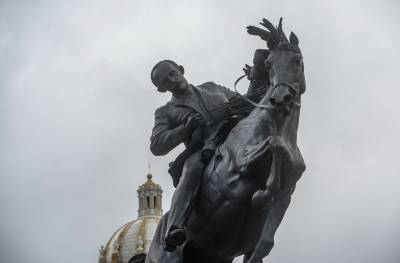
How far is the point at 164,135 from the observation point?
12234mm

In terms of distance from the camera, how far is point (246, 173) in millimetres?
10984

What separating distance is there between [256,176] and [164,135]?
1768 mm

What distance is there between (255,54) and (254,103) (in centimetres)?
79

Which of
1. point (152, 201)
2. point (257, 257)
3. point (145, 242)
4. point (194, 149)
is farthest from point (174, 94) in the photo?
point (152, 201)

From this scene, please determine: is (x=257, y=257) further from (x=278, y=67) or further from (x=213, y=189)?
(x=278, y=67)

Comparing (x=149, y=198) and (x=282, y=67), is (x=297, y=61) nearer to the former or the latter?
(x=282, y=67)

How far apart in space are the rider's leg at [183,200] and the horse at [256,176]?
0.14 meters

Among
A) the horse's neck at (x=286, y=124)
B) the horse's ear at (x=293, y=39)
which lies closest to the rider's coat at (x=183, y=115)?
the horse's neck at (x=286, y=124)

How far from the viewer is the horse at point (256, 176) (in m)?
10.6

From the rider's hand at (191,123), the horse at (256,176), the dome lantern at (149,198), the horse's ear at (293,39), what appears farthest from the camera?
the dome lantern at (149,198)

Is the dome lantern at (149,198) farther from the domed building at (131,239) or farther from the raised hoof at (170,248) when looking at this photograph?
the raised hoof at (170,248)

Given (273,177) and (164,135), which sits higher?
(164,135)

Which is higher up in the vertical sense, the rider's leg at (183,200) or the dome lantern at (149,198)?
the dome lantern at (149,198)

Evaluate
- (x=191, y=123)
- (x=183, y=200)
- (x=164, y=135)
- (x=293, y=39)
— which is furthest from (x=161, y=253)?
(x=293, y=39)
